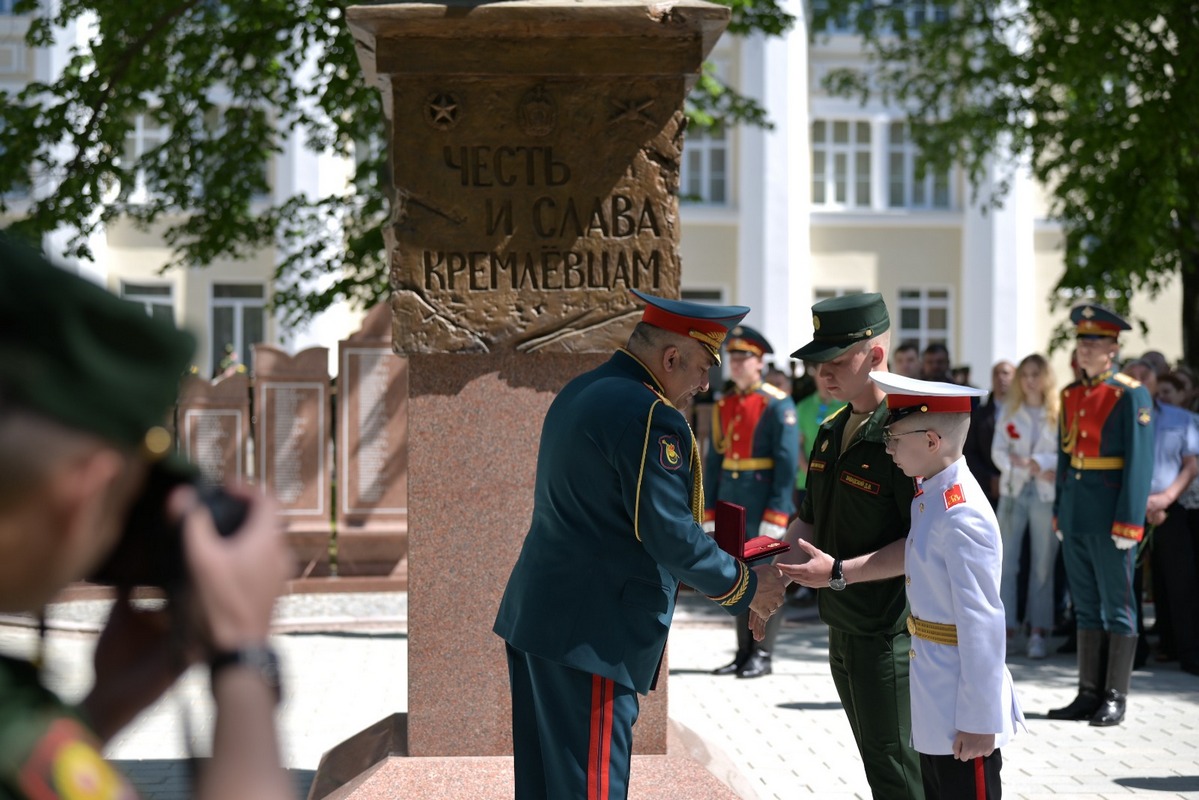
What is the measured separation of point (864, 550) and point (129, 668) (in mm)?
3441

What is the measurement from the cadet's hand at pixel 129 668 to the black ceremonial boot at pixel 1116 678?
22.9 ft

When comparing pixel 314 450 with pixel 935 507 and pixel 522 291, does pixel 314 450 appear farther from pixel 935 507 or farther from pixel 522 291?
pixel 935 507

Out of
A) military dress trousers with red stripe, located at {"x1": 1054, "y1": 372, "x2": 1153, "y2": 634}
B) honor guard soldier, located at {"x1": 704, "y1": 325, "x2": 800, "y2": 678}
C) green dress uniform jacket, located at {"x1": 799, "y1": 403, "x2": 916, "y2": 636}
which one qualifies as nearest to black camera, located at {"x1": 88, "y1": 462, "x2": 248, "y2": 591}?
green dress uniform jacket, located at {"x1": 799, "y1": 403, "x2": 916, "y2": 636}

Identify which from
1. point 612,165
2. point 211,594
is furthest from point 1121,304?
point 211,594

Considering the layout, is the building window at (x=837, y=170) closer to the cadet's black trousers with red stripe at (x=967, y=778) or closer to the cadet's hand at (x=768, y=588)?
the cadet's hand at (x=768, y=588)

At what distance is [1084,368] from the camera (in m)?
7.80

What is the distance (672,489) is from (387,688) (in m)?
5.15

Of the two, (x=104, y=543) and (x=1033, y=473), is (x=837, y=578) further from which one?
(x=1033, y=473)

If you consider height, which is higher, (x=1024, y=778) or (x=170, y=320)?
(x=170, y=320)

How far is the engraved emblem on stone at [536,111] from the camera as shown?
17.9 ft

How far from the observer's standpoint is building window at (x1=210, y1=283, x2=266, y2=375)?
30.8m

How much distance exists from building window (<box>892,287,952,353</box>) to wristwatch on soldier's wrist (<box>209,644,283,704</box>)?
32.1 m

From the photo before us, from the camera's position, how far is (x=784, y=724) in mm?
7637

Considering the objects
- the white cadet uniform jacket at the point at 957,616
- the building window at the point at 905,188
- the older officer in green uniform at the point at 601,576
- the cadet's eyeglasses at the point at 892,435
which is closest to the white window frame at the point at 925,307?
the building window at the point at 905,188
